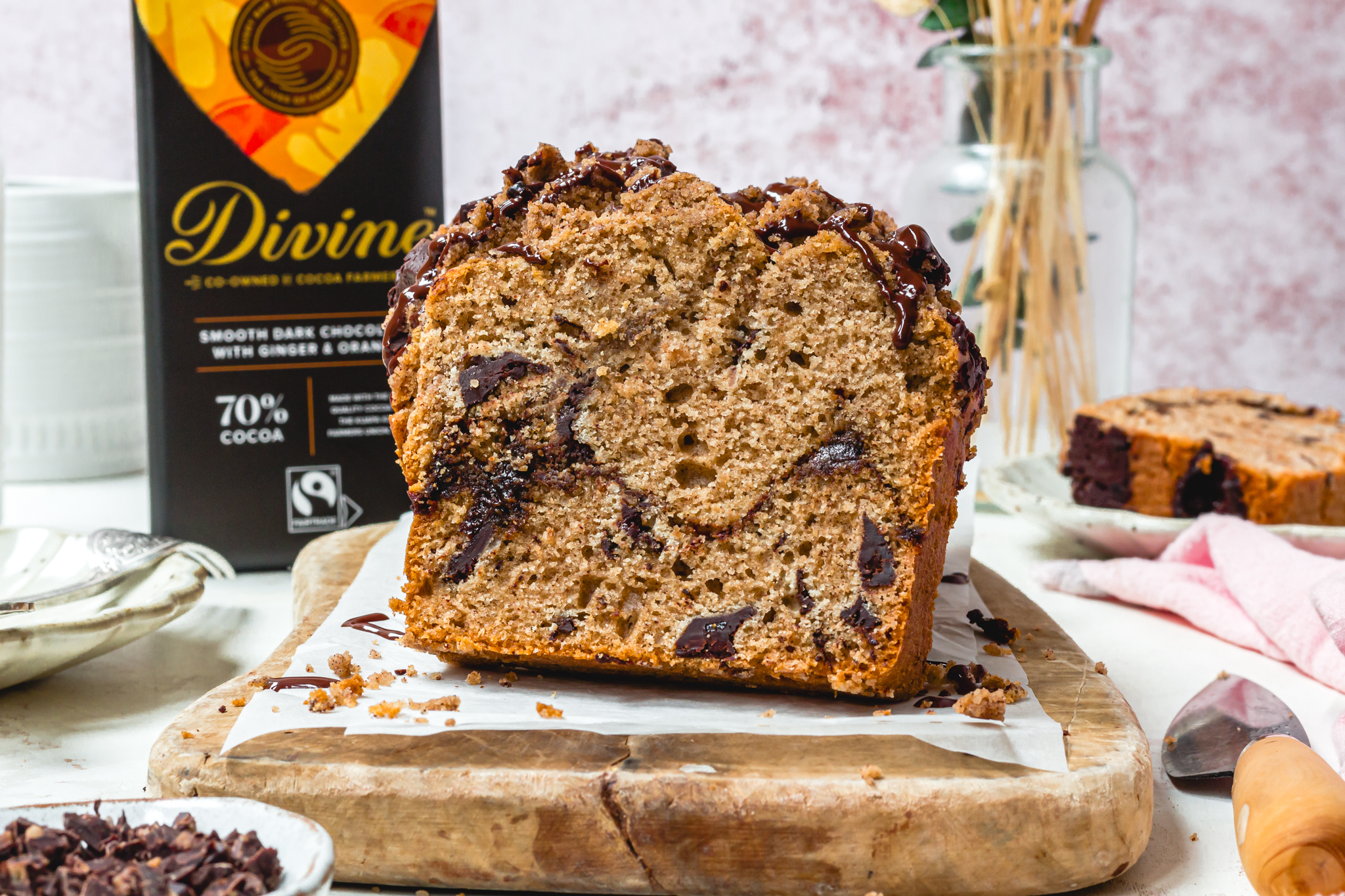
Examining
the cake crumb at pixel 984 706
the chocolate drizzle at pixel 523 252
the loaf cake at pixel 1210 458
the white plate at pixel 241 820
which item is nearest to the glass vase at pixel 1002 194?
the loaf cake at pixel 1210 458

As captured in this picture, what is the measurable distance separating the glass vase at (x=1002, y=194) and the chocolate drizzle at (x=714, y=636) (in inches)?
66.3

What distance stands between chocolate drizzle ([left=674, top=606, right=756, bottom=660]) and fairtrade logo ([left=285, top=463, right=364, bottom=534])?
42.5 inches

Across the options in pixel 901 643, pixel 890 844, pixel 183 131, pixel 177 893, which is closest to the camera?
pixel 177 893

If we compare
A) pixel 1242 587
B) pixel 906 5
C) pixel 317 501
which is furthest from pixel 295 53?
pixel 1242 587

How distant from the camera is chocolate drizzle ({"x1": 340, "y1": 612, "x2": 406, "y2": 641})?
1794 mm

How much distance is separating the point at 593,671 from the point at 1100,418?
1.47 metres

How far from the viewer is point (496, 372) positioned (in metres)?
1.64

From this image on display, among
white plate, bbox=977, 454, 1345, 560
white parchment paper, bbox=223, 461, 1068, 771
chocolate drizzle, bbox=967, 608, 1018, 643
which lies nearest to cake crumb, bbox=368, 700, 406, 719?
white parchment paper, bbox=223, 461, 1068, 771

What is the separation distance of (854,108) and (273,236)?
224 centimetres

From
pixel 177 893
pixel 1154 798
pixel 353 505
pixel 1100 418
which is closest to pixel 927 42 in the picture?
pixel 1100 418

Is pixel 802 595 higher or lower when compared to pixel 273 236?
→ lower

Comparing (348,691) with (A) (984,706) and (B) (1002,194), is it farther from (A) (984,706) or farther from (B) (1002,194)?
(B) (1002,194)

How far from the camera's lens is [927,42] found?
4.04 metres

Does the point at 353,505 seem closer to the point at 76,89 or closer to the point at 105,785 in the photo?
the point at 105,785
